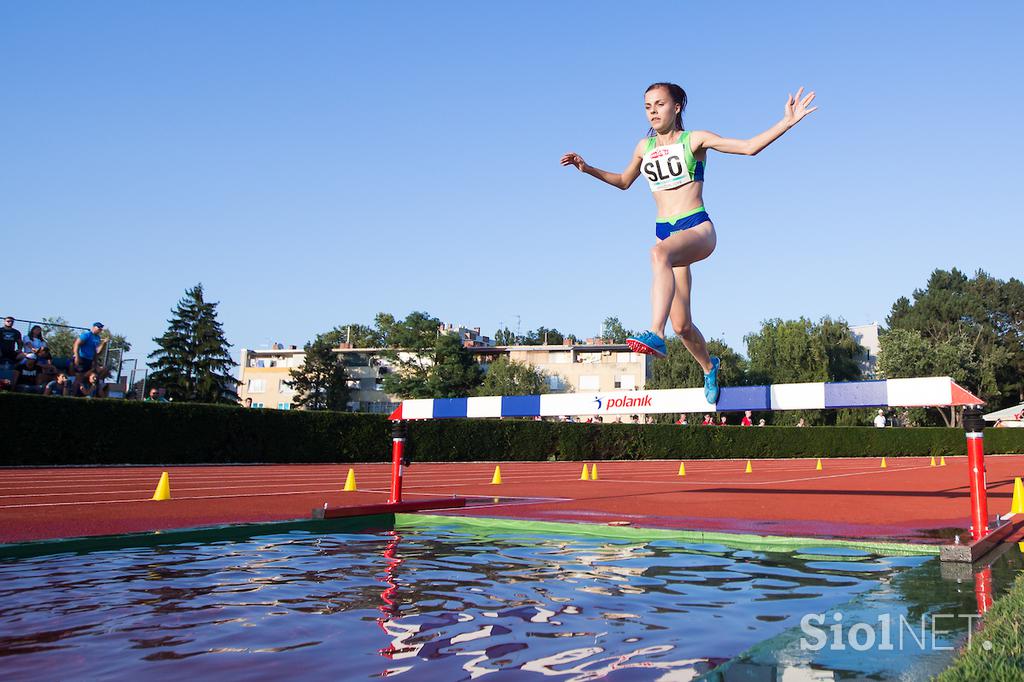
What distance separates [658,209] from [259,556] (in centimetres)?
476

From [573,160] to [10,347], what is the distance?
22074 mm

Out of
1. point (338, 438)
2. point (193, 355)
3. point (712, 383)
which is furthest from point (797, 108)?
point (193, 355)

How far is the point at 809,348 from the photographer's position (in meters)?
73.2

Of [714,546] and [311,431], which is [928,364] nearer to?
[311,431]

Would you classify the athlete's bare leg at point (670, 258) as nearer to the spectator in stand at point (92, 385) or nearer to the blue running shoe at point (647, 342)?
the blue running shoe at point (647, 342)

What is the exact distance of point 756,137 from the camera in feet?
23.4

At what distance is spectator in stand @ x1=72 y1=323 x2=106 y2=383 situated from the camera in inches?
964

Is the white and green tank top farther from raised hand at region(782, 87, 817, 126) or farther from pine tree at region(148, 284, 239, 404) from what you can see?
pine tree at region(148, 284, 239, 404)

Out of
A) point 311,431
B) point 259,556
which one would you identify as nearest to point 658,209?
point 259,556

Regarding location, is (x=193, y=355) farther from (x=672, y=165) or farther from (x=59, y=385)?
(x=672, y=165)

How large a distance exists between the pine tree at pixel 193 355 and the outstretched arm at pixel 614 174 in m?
69.6

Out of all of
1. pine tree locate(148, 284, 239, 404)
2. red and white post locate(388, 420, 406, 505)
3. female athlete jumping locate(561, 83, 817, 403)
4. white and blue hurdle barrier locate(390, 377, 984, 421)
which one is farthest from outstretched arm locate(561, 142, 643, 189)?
pine tree locate(148, 284, 239, 404)

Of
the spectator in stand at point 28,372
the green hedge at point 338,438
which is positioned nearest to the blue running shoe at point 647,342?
the green hedge at point 338,438

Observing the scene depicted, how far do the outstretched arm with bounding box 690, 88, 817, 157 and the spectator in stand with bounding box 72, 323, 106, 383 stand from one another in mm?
22057
